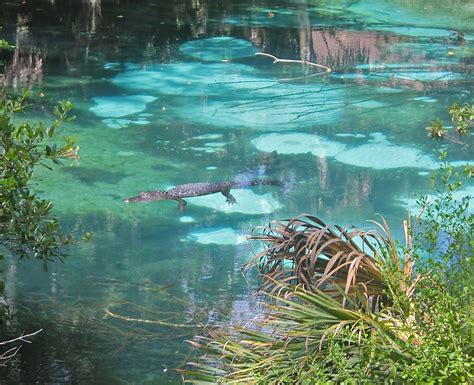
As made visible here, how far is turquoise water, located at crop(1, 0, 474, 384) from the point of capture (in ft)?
15.9

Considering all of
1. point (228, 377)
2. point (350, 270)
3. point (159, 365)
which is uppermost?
point (350, 270)

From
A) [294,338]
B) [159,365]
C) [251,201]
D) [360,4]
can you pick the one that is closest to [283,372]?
[294,338]

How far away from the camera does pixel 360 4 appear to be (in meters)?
13.9

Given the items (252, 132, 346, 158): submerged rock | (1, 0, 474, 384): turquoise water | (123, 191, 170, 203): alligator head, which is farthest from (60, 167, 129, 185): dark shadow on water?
(252, 132, 346, 158): submerged rock

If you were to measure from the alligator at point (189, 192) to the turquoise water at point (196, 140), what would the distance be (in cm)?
9

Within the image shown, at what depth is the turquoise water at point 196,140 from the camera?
4852 millimetres

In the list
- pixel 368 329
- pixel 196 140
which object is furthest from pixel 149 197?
pixel 368 329

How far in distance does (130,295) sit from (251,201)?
1.81 m

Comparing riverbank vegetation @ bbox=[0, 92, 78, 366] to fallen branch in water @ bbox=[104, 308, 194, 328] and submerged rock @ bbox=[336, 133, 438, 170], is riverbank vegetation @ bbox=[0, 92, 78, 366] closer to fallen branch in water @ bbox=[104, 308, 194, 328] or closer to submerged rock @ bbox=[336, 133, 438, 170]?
fallen branch in water @ bbox=[104, 308, 194, 328]

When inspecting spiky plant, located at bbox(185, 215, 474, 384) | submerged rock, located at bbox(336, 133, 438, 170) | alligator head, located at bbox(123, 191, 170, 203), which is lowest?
alligator head, located at bbox(123, 191, 170, 203)

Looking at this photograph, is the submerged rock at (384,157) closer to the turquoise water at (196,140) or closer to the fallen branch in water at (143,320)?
the turquoise water at (196,140)

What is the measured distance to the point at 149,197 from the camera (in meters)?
6.62

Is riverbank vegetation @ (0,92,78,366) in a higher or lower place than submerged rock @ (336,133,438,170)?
higher

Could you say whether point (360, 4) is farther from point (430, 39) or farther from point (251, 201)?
point (251, 201)
